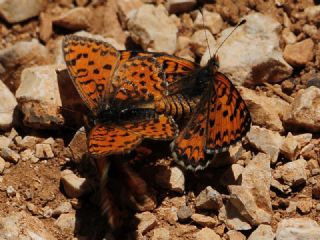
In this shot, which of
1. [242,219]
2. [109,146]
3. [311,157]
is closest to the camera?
[109,146]

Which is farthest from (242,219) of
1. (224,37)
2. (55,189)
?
(224,37)

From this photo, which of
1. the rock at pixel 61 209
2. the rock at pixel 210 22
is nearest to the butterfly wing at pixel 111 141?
the rock at pixel 61 209

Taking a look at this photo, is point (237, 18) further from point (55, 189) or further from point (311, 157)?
point (55, 189)

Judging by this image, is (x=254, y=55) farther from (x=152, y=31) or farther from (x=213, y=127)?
(x=213, y=127)

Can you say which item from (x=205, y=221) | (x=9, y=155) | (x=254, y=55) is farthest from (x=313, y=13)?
(x=9, y=155)

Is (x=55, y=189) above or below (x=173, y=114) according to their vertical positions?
below

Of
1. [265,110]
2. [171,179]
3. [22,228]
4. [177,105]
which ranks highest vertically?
[177,105]
